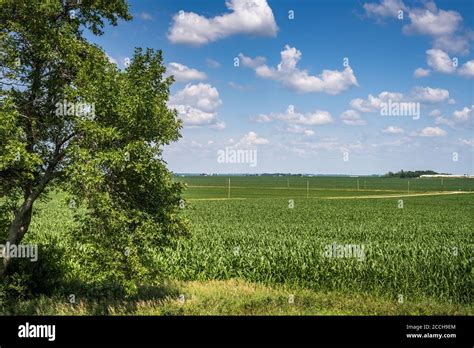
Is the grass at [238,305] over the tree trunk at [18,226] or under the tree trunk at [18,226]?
under

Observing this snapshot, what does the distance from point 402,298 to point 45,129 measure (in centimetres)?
1406

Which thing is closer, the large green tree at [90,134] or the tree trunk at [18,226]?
the large green tree at [90,134]

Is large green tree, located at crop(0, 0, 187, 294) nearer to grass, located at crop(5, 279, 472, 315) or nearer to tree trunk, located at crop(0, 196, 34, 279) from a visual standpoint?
tree trunk, located at crop(0, 196, 34, 279)

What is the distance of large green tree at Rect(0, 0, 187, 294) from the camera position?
13922 millimetres

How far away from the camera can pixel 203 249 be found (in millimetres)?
24469

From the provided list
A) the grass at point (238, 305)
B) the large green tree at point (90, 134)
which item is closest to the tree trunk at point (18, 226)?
the large green tree at point (90, 134)

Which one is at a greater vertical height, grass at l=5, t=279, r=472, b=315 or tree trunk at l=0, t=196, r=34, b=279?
tree trunk at l=0, t=196, r=34, b=279

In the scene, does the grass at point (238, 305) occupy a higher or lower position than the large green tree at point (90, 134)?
lower

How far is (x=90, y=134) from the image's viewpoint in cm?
1429

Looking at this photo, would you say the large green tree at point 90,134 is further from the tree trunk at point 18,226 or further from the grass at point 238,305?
the grass at point 238,305

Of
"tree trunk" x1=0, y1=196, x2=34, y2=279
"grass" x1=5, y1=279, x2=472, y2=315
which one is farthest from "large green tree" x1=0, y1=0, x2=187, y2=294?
"grass" x1=5, y1=279, x2=472, y2=315

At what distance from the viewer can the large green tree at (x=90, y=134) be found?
13922mm
